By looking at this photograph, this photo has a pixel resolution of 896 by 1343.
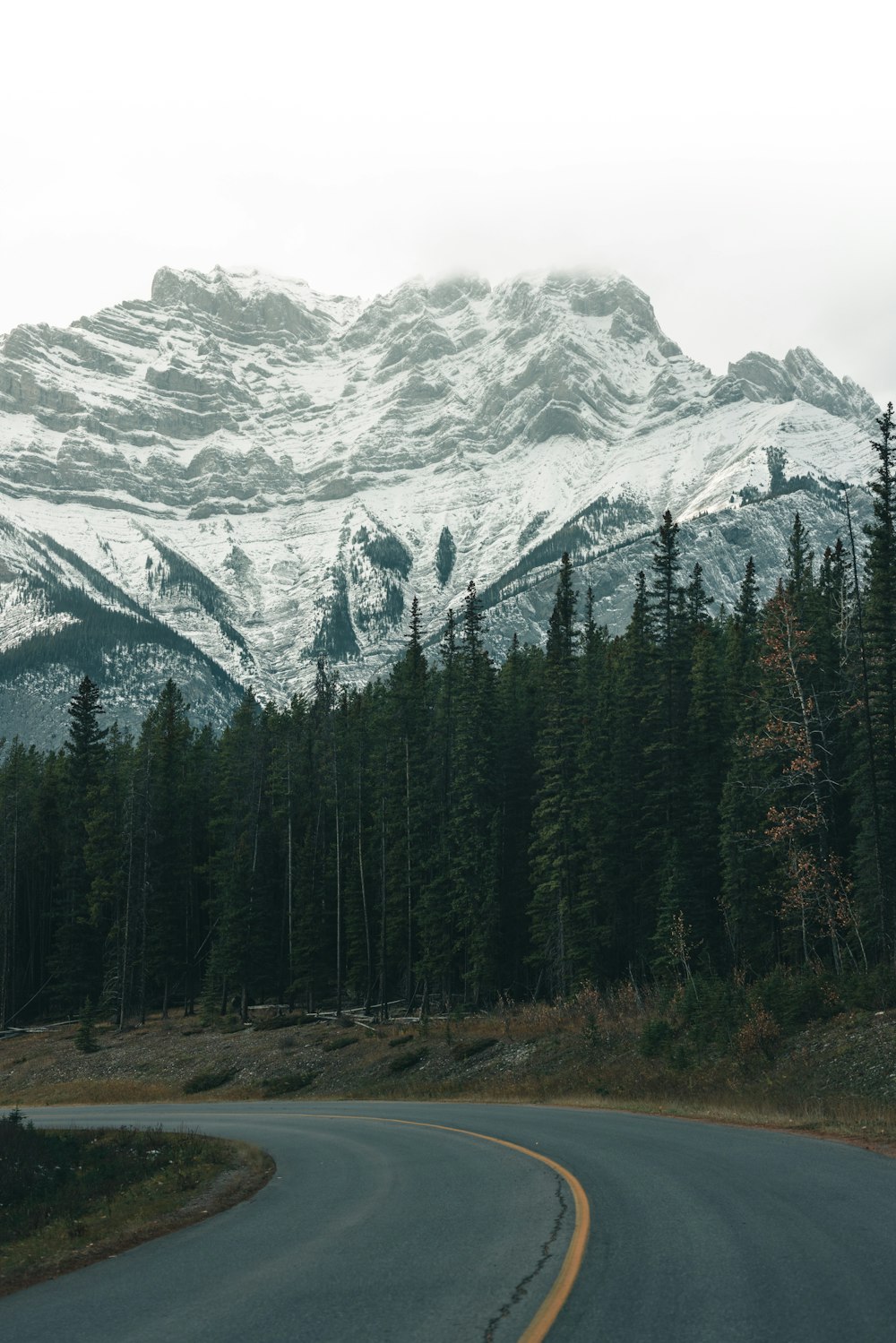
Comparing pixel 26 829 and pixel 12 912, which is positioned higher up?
pixel 26 829

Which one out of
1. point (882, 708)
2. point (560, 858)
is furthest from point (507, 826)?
point (882, 708)

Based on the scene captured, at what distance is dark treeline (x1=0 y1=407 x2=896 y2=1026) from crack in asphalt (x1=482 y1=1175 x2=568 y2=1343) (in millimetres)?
20018

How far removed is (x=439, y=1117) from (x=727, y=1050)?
293 inches

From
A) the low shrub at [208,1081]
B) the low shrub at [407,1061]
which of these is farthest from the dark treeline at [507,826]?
the low shrub at [208,1081]

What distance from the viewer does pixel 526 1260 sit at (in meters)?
9.16

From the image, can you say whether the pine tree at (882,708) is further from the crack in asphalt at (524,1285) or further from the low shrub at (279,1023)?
the low shrub at (279,1023)

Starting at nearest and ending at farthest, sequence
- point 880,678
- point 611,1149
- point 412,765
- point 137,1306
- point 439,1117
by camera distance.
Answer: point 137,1306
point 611,1149
point 439,1117
point 880,678
point 412,765

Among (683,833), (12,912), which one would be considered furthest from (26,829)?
(683,833)

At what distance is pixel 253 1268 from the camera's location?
9.57 meters

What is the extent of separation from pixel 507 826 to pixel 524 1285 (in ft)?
157

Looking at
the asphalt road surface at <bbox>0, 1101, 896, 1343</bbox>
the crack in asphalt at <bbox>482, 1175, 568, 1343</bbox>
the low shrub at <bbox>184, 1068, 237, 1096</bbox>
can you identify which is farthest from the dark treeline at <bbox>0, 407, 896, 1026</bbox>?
the crack in asphalt at <bbox>482, 1175, 568, 1343</bbox>

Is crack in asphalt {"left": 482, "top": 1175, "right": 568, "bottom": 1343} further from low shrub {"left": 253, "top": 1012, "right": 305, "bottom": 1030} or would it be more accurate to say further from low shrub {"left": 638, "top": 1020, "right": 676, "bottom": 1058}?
low shrub {"left": 253, "top": 1012, "right": 305, "bottom": 1030}

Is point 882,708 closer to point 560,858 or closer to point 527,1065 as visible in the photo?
point 560,858

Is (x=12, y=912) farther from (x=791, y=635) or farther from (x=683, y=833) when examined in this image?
(x=791, y=635)
